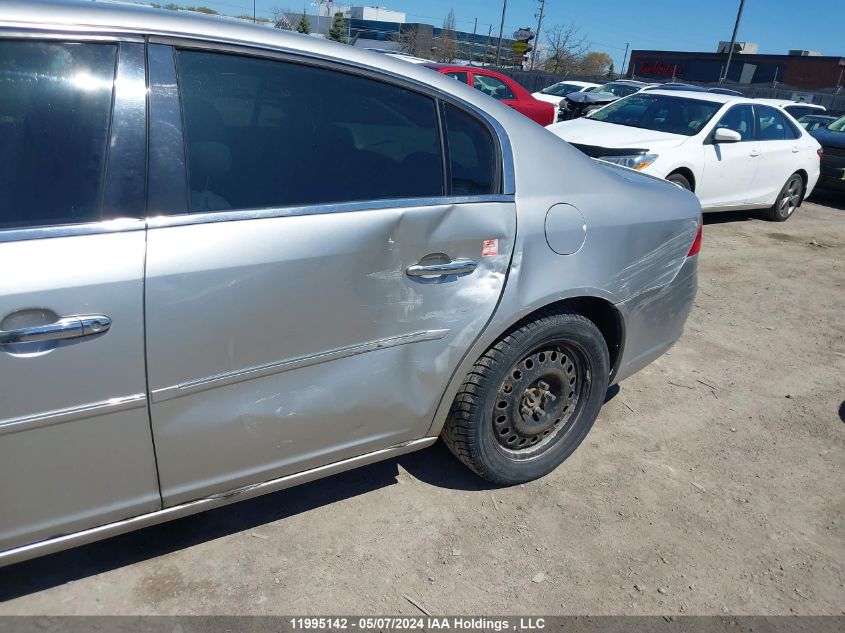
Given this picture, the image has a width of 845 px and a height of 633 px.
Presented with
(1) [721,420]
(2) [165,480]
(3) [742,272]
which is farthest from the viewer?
(3) [742,272]

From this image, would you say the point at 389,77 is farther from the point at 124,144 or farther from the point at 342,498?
the point at 342,498

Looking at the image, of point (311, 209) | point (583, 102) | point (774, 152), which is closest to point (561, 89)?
point (583, 102)

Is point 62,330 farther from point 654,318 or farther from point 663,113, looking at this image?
Result: point 663,113

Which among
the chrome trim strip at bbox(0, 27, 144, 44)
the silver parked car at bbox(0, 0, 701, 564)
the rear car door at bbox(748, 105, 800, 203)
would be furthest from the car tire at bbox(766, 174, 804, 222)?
the chrome trim strip at bbox(0, 27, 144, 44)

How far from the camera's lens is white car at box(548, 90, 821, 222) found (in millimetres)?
7523

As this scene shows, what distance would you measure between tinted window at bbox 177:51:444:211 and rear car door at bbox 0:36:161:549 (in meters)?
0.19

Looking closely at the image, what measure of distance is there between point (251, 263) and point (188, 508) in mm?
814

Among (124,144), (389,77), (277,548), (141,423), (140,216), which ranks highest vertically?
(389,77)

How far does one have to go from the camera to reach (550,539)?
280 cm

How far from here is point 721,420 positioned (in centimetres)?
386

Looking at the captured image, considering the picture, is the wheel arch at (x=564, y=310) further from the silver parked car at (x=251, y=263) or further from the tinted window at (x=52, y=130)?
the tinted window at (x=52, y=130)

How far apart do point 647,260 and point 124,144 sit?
2.19m

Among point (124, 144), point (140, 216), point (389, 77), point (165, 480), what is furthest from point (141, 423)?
point (389, 77)

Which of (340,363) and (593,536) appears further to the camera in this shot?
(593,536)
